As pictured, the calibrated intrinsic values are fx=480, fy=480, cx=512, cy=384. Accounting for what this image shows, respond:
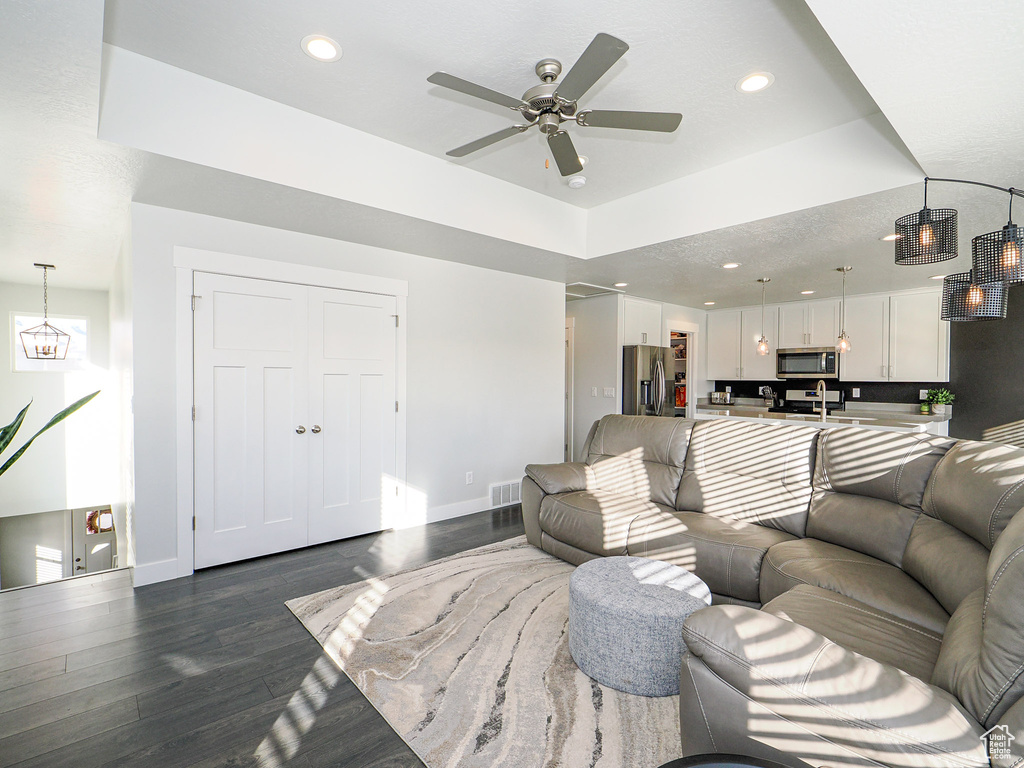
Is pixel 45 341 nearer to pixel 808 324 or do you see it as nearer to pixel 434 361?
pixel 434 361

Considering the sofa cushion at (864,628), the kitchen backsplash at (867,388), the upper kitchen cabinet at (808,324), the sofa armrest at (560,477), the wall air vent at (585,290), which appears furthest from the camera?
the upper kitchen cabinet at (808,324)

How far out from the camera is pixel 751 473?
295cm

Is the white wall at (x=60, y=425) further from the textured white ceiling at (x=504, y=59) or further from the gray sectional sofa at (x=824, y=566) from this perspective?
the gray sectional sofa at (x=824, y=566)

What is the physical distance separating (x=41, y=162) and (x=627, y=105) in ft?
10.5

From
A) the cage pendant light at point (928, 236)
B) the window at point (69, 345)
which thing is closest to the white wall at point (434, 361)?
the cage pendant light at point (928, 236)

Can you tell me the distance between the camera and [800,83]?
247 cm

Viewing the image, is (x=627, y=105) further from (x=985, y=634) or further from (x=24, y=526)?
(x=24, y=526)

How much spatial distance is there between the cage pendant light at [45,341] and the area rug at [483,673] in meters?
5.50

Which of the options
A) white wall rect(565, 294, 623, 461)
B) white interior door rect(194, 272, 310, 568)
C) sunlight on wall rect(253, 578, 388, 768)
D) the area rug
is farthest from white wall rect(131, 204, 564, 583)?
sunlight on wall rect(253, 578, 388, 768)

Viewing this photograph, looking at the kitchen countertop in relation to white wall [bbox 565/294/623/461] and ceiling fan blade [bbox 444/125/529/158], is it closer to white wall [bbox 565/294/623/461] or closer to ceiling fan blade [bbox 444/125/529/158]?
white wall [bbox 565/294/623/461]

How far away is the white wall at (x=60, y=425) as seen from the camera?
18.4 feet

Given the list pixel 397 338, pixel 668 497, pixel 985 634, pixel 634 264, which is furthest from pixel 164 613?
pixel 634 264

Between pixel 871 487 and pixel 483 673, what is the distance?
6.90 ft

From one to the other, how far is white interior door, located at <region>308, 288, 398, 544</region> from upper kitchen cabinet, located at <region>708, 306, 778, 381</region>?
5446mm
